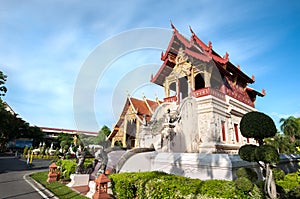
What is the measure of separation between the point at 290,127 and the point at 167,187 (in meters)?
31.9

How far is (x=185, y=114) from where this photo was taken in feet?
38.4

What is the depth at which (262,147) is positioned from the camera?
3.97 meters

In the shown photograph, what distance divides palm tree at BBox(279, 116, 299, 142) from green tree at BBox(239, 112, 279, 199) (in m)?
29.8

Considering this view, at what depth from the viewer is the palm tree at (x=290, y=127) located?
1072 inches

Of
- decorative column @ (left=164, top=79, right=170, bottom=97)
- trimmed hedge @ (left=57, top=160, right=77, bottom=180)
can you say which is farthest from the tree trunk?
decorative column @ (left=164, top=79, right=170, bottom=97)

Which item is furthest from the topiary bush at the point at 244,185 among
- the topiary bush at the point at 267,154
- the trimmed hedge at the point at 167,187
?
the topiary bush at the point at 267,154

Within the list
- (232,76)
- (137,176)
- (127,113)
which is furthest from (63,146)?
(232,76)

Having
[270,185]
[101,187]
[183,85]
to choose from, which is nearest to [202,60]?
[183,85]

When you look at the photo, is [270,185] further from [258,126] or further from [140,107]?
[140,107]

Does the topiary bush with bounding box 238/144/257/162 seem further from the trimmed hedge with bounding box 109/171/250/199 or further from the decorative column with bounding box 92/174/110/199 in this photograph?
the decorative column with bounding box 92/174/110/199

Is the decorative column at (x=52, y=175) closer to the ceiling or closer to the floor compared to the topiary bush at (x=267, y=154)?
closer to the floor

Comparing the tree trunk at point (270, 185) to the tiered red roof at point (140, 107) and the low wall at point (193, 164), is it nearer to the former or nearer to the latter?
the low wall at point (193, 164)

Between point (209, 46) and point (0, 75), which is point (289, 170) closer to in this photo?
point (209, 46)

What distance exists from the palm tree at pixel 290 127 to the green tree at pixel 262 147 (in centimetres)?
2977
